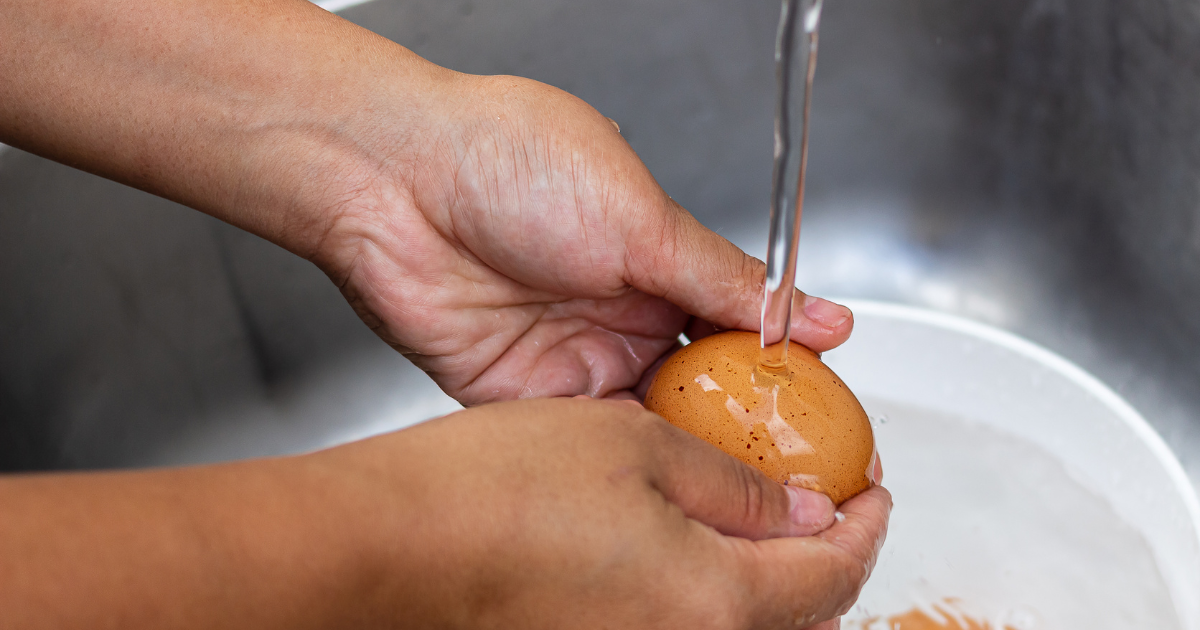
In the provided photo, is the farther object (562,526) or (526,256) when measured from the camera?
(526,256)

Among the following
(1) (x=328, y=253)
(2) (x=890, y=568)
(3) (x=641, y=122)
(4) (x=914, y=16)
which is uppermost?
(4) (x=914, y=16)

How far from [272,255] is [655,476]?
0.83 metres

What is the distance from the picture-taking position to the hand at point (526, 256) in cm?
82

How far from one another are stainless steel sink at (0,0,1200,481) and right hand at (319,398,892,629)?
2.43ft

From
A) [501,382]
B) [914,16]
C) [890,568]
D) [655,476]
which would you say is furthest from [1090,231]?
[655,476]

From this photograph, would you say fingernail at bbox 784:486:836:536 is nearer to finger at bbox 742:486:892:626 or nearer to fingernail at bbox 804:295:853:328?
finger at bbox 742:486:892:626

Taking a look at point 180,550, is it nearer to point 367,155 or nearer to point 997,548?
point 367,155

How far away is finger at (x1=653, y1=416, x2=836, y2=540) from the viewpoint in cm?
56

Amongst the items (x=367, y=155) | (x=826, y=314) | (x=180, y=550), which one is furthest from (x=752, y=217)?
(x=180, y=550)

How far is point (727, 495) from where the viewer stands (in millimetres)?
586

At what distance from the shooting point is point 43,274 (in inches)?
39.4

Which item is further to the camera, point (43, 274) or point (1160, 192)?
point (1160, 192)

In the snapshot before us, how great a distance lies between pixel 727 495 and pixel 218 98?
57cm

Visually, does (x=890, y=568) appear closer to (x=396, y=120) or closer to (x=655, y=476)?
(x=655, y=476)
